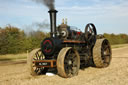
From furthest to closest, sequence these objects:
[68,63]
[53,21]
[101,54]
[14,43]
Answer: [14,43] → [101,54] → [53,21] → [68,63]

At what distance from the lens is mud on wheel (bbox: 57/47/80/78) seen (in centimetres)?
672

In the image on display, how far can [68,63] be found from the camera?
289 inches

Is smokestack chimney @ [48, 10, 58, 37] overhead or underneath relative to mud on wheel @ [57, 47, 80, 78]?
overhead

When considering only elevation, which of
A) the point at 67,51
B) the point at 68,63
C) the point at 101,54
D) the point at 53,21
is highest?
the point at 53,21

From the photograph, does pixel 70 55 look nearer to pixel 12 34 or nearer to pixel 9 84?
pixel 9 84

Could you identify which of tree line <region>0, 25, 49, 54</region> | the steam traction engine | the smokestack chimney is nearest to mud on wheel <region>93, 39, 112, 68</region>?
the steam traction engine

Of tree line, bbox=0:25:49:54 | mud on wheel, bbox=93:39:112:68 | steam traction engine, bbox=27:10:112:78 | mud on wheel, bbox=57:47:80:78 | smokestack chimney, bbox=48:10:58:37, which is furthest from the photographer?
tree line, bbox=0:25:49:54

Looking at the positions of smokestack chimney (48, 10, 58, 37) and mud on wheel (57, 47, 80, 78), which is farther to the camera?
smokestack chimney (48, 10, 58, 37)

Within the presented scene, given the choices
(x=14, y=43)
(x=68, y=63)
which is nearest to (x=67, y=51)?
(x=68, y=63)

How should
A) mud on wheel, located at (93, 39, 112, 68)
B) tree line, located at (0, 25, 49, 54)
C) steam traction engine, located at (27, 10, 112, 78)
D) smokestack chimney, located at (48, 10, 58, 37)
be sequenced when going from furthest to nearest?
tree line, located at (0, 25, 49, 54) → mud on wheel, located at (93, 39, 112, 68) → smokestack chimney, located at (48, 10, 58, 37) → steam traction engine, located at (27, 10, 112, 78)

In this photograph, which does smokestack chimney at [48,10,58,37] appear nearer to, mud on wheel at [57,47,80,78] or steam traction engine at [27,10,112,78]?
steam traction engine at [27,10,112,78]

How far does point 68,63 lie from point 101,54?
9.56ft

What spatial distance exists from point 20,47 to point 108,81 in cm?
1717

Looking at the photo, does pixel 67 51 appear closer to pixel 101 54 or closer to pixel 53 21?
pixel 53 21
